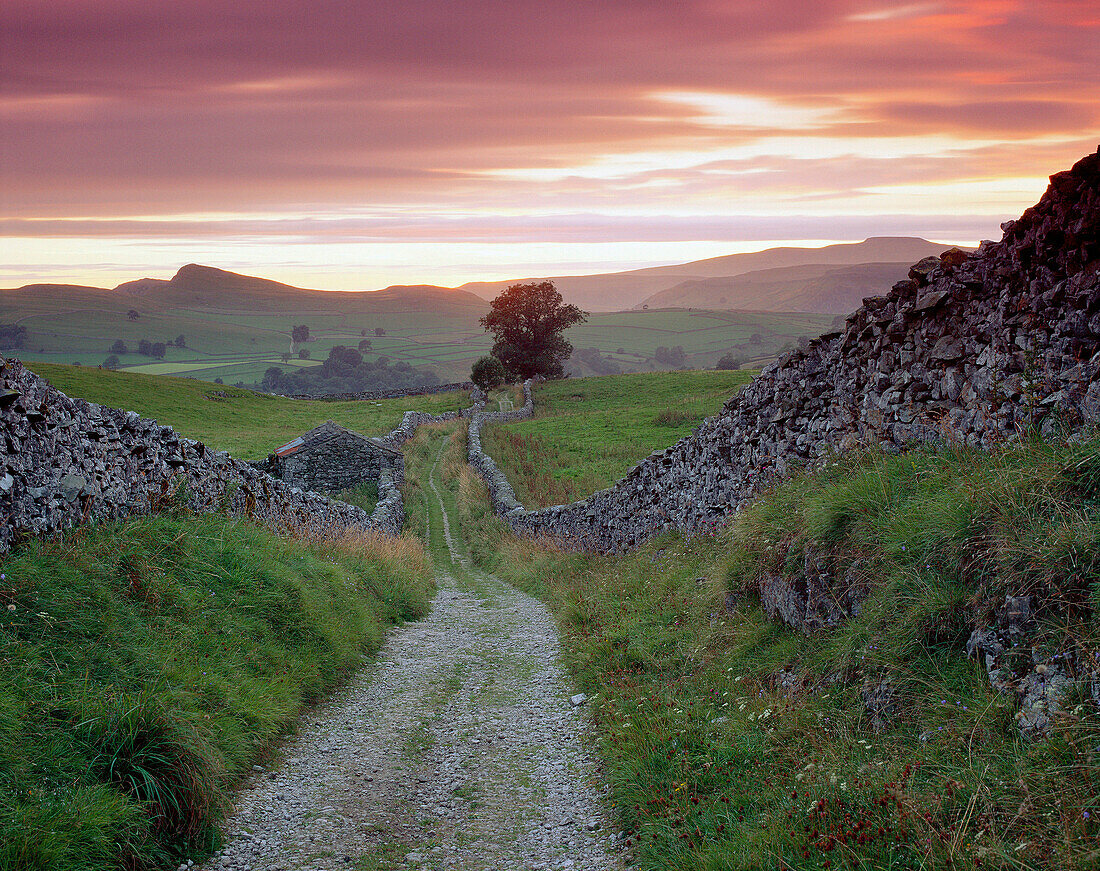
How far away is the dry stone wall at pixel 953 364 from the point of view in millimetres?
5199

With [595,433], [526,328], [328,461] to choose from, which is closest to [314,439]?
[328,461]

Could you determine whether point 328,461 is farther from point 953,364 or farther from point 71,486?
point 953,364

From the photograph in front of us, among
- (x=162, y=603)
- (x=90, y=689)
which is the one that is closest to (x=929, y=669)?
(x=90, y=689)

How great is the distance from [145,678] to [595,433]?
90.8 feet

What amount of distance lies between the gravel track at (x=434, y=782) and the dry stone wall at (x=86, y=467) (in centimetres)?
305

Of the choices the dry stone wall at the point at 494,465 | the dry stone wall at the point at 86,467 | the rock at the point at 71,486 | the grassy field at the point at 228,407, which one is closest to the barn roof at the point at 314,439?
the grassy field at the point at 228,407

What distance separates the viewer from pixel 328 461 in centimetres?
2675

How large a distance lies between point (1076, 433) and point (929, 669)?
2.08m

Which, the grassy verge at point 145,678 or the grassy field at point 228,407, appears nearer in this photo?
the grassy verge at point 145,678

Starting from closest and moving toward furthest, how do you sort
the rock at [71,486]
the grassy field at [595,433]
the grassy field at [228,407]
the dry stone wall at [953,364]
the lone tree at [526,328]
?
the dry stone wall at [953,364]
the rock at [71,486]
the grassy field at [595,433]
the grassy field at [228,407]
the lone tree at [526,328]

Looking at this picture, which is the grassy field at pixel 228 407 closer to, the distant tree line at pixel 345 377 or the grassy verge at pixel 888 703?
the grassy verge at pixel 888 703

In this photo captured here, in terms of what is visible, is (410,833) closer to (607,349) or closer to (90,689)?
(90,689)

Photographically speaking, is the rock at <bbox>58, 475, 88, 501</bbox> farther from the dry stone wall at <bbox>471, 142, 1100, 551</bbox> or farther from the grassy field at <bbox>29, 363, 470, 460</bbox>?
the grassy field at <bbox>29, 363, 470, 460</bbox>

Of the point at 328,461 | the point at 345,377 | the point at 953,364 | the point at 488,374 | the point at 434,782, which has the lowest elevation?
the point at 434,782
